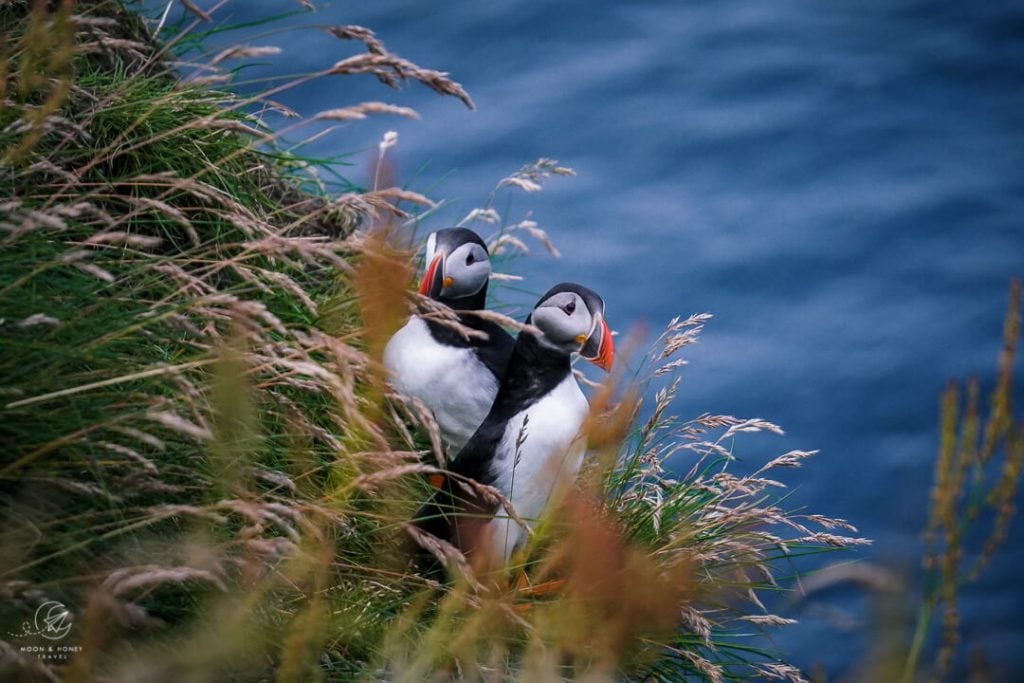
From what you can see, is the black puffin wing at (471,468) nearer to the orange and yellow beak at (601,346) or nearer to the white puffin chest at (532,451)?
the white puffin chest at (532,451)

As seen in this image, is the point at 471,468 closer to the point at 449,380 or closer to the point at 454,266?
the point at 449,380

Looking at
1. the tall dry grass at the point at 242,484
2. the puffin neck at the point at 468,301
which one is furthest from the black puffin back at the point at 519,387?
the puffin neck at the point at 468,301

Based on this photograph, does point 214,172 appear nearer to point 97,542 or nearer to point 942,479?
point 97,542

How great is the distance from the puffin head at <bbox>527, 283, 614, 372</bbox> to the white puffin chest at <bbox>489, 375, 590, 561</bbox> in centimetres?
14

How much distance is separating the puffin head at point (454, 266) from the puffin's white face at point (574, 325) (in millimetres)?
464

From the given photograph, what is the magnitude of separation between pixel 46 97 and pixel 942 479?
2.69 m

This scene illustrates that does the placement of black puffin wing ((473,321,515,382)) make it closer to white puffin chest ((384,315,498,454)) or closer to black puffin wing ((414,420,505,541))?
white puffin chest ((384,315,498,454))

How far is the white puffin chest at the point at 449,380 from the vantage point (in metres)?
3.55

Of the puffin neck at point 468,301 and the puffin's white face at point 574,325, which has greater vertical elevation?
the puffin's white face at point 574,325

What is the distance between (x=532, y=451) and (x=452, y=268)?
29.6 inches

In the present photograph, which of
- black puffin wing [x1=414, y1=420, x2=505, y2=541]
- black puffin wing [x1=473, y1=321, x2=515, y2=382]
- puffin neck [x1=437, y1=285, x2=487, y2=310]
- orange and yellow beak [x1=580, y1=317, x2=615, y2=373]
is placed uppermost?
orange and yellow beak [x1=580, y1=317, x2=615, y2=373]

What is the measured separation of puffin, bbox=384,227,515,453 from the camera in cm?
349

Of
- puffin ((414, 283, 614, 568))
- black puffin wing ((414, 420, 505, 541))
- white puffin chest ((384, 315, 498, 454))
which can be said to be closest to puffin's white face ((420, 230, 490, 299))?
white puffin chest ((384, 315, 498, 454))

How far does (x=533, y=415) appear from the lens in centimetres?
309
